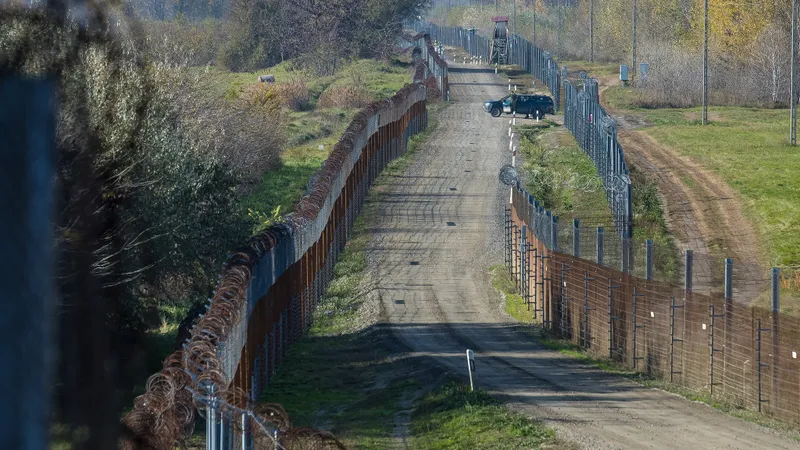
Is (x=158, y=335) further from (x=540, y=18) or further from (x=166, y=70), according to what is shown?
(x=540, y=18)

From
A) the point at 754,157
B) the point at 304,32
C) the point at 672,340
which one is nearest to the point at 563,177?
the point at 754,157

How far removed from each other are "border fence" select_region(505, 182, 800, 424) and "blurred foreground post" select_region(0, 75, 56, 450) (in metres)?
13.4

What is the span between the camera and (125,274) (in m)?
18.5

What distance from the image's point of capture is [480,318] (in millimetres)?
22172

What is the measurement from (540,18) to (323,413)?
117 metres

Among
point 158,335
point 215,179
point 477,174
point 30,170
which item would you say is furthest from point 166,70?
point 30,170

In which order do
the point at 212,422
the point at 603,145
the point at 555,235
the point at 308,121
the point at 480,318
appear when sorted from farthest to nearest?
the point at 308,121
the point at 603,145
the point at 480,318
the point at 555,235
the point at 212,422

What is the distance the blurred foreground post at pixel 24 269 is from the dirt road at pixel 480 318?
1127cm

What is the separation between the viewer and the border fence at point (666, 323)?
14.1 meters

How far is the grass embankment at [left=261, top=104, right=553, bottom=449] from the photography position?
13.0 m

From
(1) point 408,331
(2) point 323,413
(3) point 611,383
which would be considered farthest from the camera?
(1) point 408,331

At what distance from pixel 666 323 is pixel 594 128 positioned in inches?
898

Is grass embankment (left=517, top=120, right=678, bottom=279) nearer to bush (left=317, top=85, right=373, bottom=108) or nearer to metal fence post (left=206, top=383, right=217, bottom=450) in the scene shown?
bush (left=317, top=85, right=373, bottom=108)

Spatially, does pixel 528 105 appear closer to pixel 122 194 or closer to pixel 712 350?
pixel 122 194
